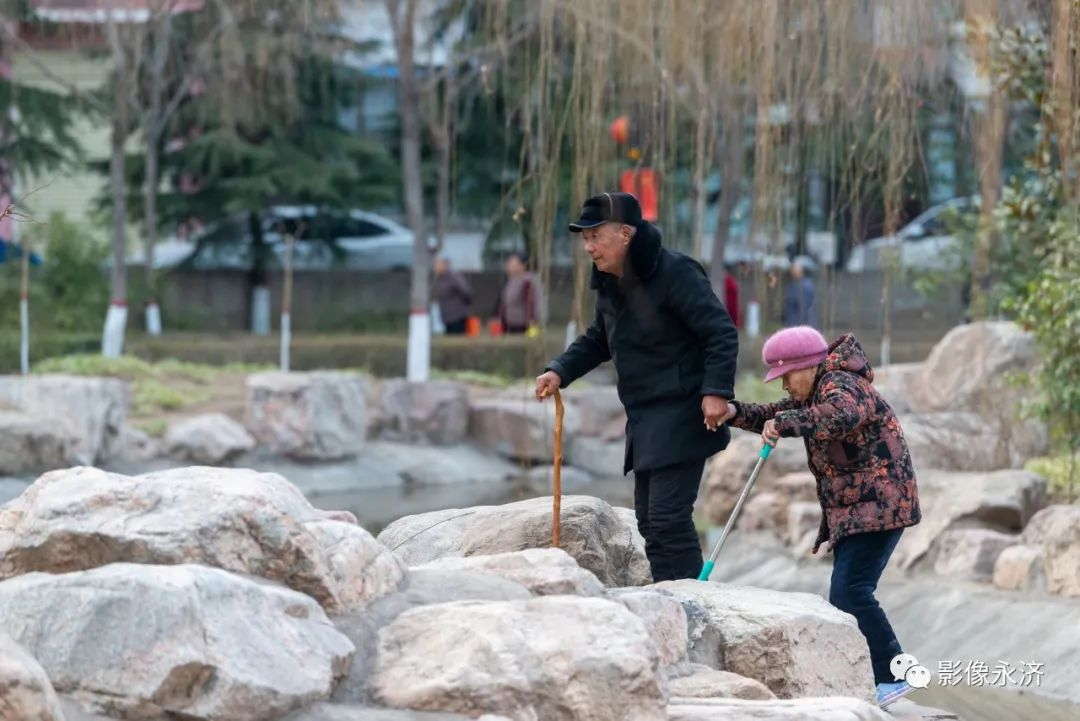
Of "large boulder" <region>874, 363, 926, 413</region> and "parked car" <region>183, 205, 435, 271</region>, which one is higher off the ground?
"parked car" <region>183, 205, 435, 271</region>

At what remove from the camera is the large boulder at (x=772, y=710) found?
14.0ft

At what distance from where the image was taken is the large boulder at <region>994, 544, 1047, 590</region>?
28.0 ft

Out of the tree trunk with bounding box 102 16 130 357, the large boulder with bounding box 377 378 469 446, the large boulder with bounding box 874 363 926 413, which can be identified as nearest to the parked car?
the tree trunk with bounding box 102 16 130 357

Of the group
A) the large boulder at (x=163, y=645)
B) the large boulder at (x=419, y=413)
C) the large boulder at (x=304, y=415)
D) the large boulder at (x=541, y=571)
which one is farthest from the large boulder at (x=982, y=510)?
the large boulder at (x=419, y=413)

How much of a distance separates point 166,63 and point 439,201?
14.0 feet

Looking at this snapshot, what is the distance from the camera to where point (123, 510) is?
14.4ft

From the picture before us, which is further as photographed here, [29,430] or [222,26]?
[222,26]

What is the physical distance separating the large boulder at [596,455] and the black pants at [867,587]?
11839 millimetres

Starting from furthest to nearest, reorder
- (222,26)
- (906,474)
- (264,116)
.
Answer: (264,116), (222,26), (906,474)

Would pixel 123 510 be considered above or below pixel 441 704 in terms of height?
above

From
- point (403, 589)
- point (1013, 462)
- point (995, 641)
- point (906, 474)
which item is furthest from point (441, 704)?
point (1013, 462)

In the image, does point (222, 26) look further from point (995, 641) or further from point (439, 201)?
point (995, 641)

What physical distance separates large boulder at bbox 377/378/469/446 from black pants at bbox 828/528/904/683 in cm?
1240

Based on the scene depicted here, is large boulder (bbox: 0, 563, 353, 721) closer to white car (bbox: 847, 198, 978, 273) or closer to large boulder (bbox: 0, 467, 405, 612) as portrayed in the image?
large boulder (bbox: 0, 467, 405, 612)
